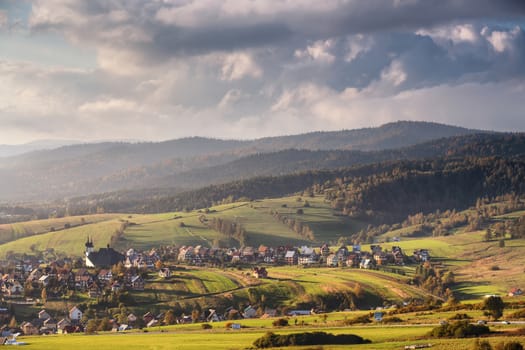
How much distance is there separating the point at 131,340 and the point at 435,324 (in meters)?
30.5

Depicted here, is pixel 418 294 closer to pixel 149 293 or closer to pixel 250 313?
pixel 250 313

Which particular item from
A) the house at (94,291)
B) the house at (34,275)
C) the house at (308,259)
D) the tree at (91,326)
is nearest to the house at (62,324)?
the tree at (91,326)

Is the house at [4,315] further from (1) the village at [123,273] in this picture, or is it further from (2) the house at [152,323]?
(2) the house at [152,323]

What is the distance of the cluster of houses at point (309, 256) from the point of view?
158 meters

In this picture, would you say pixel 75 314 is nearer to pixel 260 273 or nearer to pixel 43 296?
pixel 43 296

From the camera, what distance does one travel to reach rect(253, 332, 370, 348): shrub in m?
65.4

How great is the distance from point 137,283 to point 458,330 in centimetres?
6715

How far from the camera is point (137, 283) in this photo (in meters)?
121

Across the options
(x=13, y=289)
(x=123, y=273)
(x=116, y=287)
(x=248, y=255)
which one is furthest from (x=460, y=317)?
(x=248, y=255)

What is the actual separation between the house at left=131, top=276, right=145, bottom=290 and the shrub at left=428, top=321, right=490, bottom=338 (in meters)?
63.7

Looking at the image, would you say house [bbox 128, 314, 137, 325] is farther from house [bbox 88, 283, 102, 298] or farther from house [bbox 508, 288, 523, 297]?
house [bbox 508, 288, 523, 297]

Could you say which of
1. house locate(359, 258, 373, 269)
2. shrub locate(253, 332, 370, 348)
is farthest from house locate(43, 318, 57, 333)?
house locate(359, 258, 373, 269)

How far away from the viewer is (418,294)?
11988 cm

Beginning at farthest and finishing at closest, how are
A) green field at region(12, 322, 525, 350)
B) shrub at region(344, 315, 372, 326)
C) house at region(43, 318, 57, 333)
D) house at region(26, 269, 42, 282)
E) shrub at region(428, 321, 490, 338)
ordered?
house at region(26, 269, 42, 282) < house at region(43, 318, 57, 333) < shrub at region(344, 315, 372, 326) < shrub at region(428, 321, 490, 338) < green field at region(12, 322, 525, 350)
